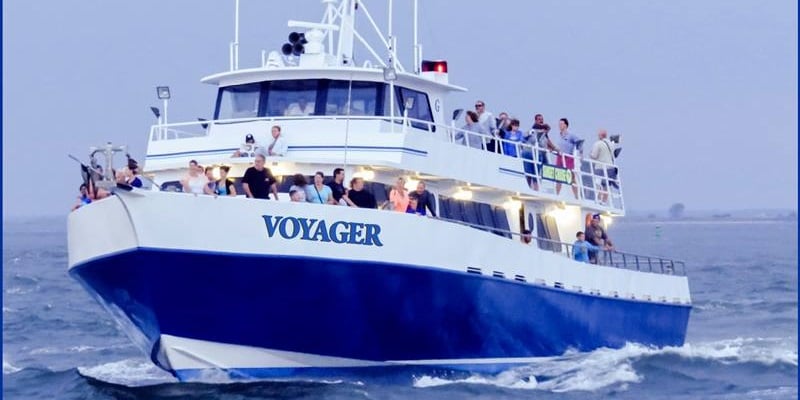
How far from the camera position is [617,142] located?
91.4ft

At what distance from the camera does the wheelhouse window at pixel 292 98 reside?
76.7 ft

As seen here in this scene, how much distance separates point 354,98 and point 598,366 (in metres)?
5.23

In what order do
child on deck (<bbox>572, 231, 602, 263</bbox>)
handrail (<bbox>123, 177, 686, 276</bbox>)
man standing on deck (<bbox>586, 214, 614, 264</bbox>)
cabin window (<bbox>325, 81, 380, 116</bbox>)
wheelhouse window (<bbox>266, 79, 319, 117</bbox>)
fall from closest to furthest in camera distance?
handrail (<bbox>123, 177, 686, 276</bbox>)
cabin window (<bbox>325, 81, 380, 116</bbox>)
wheelhouse window (<bbox>266, 79, 319, 117</bbox>)
child on deck (<bbox>572, 231, 602, 263</bbox>)
man standing on deck (<bbox>586, 214, 614, 264</bbox>)

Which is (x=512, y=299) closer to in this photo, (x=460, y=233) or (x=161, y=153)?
(x=460, y=233)

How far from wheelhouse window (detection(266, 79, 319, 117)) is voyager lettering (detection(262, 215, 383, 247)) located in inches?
131

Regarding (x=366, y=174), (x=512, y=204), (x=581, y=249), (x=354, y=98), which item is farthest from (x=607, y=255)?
(x=366, y=174)

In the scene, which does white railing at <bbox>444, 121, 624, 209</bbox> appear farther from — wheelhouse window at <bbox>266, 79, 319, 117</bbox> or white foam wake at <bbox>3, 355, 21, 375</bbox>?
white foam wake at <bbox>3, 355, 21, 375</bbox>

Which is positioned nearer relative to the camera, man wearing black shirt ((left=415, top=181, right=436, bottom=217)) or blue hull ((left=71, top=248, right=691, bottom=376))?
blue hull ((left=71, top=248, right=691, bottom=376))

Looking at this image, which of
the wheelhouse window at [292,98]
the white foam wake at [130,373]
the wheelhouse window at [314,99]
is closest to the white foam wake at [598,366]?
the wheelhouse window at [314,99]

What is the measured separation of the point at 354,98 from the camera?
2333 cm

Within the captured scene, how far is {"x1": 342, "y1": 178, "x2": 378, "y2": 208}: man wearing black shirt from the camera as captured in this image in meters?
21.2

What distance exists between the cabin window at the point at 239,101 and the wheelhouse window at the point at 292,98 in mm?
236

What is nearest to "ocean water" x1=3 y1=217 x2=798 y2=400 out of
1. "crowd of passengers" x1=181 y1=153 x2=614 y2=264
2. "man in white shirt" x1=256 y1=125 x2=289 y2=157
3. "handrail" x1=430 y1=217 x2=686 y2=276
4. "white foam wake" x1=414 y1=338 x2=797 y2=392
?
"white foam wake" x1=414 y1=338 x2=797 y2=392

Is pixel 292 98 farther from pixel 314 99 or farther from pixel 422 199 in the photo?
pixel 422 199
